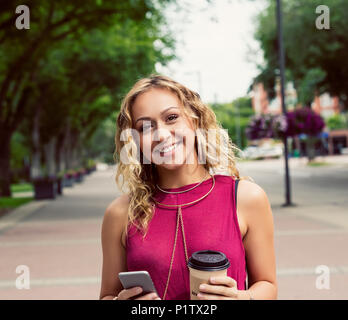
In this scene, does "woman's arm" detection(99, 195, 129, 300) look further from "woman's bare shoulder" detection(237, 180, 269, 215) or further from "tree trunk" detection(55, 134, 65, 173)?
"tree trunk" detection(55, 134, 65, 173)

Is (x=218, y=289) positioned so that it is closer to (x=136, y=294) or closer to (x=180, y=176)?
(x=136, y=294)

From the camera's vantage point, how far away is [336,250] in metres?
Result: 6.95

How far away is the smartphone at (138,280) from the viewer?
1462mm

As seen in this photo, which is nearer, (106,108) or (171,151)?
(171,151)

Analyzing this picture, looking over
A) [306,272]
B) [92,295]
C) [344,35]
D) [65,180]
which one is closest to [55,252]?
[92,295]

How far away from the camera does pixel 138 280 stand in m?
1.48

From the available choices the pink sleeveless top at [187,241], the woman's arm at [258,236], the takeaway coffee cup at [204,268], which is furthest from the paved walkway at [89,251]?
the takeaway coffee cup at [204,268]

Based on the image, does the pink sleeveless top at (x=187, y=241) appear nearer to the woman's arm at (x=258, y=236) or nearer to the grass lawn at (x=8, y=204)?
the woman's arm at (x=258, y=236)

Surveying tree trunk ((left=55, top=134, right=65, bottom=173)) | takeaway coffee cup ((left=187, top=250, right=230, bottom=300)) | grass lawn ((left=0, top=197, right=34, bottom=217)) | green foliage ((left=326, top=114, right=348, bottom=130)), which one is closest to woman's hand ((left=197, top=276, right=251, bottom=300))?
takeaway coffee cup ((left=187, top=250, right=230, bottom=300))

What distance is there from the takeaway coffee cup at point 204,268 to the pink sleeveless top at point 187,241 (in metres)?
0.20

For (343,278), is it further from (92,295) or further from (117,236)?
(117,236)

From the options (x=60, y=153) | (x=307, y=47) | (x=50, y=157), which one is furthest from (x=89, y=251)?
(x=60, y=153)

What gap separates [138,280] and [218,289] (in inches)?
10.1

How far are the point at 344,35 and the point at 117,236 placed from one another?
18689 mm
